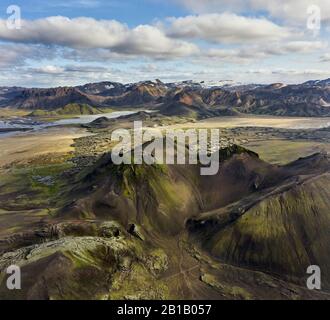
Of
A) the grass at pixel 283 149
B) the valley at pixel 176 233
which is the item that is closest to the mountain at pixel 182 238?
the valley at pixel 176 233

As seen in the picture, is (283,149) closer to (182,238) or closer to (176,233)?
(176,233)

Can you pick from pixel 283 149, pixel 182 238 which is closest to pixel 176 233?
pixel 182 238

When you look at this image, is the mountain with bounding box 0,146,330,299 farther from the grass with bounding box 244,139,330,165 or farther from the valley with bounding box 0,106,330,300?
the grass with bounding box 244,139,330,165

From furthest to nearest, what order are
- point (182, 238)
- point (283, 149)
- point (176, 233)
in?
point (283, 149) → point (176, 233) → point (182, 238)

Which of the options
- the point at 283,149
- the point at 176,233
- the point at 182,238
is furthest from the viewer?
the point at 283,149

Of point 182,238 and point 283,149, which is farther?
point 283,149

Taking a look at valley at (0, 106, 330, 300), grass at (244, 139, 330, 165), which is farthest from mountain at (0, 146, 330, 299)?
grass at (244, 139, 330, 165)

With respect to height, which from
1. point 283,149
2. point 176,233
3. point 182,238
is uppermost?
point 283,149

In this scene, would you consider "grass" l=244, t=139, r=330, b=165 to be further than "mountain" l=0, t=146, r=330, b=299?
Yes
